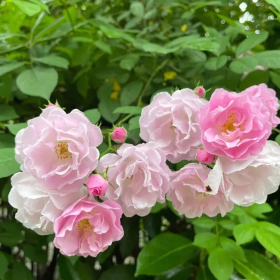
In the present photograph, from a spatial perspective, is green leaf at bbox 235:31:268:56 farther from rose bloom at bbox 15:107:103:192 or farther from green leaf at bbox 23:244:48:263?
green leaf at bbox 23:244:48:263

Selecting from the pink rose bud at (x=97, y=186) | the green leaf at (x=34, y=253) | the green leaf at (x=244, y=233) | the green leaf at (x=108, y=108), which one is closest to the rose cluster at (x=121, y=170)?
the pink rose bud at (x=97, y=186)

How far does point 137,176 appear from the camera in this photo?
1.43 ft

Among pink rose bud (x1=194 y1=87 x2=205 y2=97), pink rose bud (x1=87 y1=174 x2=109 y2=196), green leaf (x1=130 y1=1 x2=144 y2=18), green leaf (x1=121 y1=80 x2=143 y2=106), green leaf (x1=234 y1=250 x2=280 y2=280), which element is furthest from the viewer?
green leaf (x1=130 y1=1 x2=144 y2=18)

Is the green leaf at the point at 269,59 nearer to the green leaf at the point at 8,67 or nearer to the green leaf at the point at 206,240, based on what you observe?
the green leaf at the point at 206,240

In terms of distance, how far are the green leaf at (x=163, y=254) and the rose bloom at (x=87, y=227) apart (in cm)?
25

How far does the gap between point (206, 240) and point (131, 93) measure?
1.21ft

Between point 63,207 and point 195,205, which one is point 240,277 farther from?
point 63,207

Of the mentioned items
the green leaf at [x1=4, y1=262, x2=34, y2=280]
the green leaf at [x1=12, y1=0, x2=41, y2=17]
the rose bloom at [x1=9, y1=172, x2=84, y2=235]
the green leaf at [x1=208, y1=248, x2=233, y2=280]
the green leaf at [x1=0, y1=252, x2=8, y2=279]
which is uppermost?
the green leaf at [x1=12, y1=0, x2=41, y2=17]

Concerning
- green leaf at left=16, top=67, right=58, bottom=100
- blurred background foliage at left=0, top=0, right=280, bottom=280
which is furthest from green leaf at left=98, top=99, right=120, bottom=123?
green leaf at left=16, top=67, right=58, bottom=100

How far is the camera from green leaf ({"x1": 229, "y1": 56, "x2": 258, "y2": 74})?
63 centimetres

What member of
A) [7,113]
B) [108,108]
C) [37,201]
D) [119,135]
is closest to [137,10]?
[108,108]

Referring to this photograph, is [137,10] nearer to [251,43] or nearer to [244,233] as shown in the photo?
[251,43]

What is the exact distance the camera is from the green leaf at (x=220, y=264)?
0.55 metres

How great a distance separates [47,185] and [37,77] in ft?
1.10
